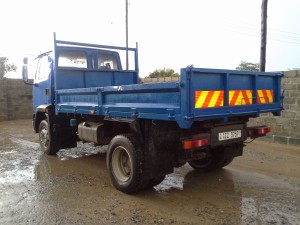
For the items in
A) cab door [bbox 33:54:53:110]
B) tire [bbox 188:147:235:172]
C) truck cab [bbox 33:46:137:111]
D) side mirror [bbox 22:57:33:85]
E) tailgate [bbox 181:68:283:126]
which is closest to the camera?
tailgate [bbox 181:68:283:126]

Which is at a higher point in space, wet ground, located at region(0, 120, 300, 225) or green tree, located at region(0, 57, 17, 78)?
green tree, located at region(0, 57, 17, 78)

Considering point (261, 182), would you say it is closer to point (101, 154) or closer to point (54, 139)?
point (101, 154)

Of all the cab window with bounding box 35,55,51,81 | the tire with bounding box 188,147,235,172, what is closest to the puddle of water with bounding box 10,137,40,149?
the cab window with bounding box 35,55,51,81

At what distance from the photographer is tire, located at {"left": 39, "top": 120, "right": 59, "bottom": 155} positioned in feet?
23.7

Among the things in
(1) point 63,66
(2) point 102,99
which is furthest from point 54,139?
(2) point 102,99

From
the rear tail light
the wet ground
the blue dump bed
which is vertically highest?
the blue dump bed

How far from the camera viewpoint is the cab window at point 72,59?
709 centimetres

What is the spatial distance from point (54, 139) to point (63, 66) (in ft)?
5.40

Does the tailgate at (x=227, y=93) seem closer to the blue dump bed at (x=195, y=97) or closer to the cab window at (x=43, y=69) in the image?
the blue dump bed at (x=195, y=97)

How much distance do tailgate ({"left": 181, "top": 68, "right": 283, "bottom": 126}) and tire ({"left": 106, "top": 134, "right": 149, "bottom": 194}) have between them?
3.74 feet

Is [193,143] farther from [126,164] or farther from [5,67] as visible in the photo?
[5,67]

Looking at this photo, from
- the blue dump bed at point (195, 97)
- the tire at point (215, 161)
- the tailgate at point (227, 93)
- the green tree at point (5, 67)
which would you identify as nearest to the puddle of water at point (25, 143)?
the blue dump bed at point (195, 97)

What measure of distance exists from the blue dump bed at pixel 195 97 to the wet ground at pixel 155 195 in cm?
118

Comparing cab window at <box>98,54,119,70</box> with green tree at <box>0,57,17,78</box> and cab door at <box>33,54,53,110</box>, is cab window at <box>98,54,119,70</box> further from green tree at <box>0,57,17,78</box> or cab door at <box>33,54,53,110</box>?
green tree at <box>0,57,17,78</box>
